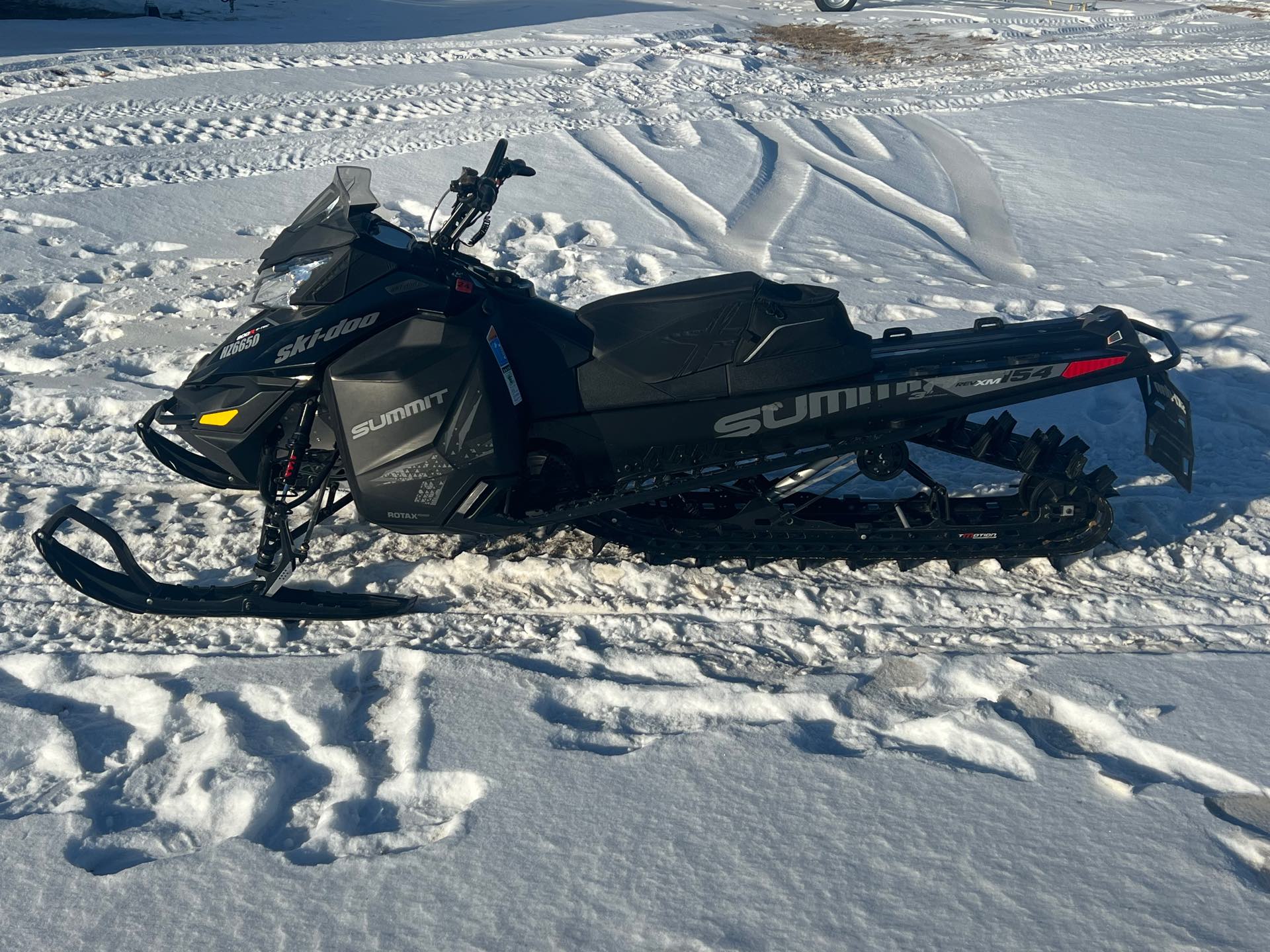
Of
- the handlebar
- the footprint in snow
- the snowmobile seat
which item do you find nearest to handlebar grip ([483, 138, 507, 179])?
the handlebar

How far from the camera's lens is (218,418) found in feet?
11.3

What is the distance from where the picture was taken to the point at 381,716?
9.98 ft

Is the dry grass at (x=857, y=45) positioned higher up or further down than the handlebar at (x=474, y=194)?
higher up

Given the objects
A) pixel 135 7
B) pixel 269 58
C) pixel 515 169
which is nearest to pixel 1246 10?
pixel 269 58

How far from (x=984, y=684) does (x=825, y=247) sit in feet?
12.9

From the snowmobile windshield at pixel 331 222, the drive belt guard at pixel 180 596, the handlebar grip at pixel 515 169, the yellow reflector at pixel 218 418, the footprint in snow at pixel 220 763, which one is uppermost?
the handlebar grip at pixel 515 169

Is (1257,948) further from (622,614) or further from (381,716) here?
(381,716)

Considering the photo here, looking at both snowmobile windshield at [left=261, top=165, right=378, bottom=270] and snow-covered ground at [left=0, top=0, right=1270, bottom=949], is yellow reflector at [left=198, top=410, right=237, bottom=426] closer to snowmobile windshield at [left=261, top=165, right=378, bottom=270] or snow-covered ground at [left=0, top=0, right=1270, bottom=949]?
snowmobile windshield at [left=261, top=165, right=378, bottom=270]

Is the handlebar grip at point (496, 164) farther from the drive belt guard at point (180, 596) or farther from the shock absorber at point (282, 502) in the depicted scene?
the drive belt guard at point (180, 596)

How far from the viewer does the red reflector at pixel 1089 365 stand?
3.54m

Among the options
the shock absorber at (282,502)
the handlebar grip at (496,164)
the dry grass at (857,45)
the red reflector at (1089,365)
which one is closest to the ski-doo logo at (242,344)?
the shock absorber at (282,502)

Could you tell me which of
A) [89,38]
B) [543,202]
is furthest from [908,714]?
[89,38]

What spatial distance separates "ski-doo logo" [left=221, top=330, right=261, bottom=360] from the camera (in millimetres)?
3391

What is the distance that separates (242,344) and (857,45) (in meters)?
10.7
